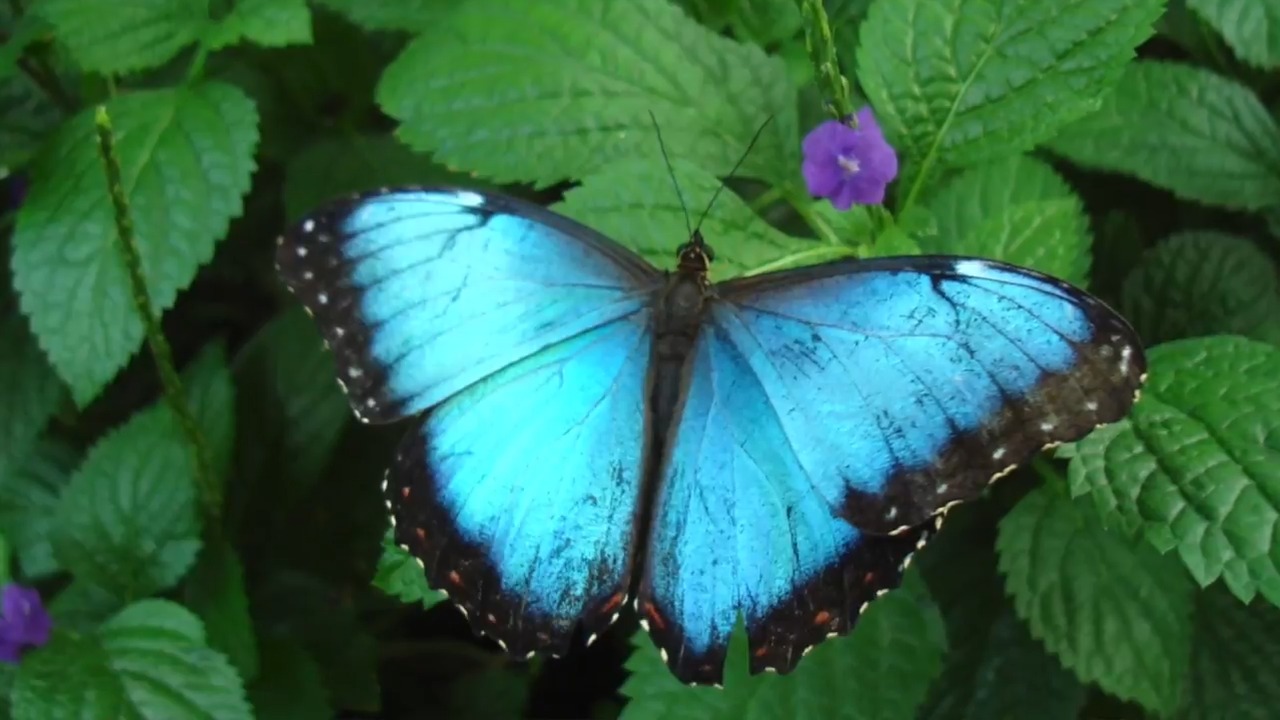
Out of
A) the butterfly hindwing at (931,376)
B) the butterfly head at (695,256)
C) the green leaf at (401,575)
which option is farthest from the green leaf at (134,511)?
the butterfly hindwing at (931,376)

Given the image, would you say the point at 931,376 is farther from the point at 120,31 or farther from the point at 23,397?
the point at 23,397

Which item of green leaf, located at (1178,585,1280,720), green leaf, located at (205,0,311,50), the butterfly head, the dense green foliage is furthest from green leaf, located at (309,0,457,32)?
green leaf, located at (1178,585,1280,720)

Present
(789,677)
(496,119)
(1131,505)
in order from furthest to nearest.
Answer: (496,119), (789,677), (1131,505)

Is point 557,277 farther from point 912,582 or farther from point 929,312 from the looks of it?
point 912,582

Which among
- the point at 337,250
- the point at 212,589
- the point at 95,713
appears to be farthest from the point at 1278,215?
the point at 95,713

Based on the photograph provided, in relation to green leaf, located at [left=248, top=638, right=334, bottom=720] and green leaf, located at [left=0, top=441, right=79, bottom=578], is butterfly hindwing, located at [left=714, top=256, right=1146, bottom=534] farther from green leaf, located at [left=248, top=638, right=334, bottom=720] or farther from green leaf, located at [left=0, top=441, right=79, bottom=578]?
green leaf, located at [left=0, top=441, right=79, bottom=578]

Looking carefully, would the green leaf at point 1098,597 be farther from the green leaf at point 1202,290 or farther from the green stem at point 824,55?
the green stem at point 824,55
